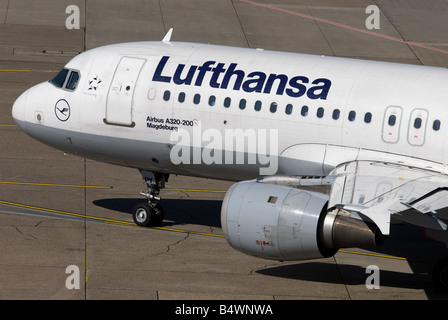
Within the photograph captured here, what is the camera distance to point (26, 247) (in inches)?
1055

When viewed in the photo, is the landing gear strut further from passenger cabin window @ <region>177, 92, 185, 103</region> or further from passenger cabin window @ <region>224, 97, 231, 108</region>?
passenger cabin window @ <region>224, 97, 231, 108</region>

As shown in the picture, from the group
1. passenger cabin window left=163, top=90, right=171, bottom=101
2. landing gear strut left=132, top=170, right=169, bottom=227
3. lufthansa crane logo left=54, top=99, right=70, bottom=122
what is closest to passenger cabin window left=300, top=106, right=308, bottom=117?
passenger cabin window left=163, top=90, right=171, bottom=101

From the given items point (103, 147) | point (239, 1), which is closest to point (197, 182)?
point (103, 147)

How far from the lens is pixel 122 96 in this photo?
27.8 m

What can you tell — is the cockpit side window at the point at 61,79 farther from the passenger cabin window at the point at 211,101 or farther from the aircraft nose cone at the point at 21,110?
the passenger cabin window at the point at 211,101

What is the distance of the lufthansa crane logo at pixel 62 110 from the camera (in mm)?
28609

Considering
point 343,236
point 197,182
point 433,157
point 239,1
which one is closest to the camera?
point 343,236

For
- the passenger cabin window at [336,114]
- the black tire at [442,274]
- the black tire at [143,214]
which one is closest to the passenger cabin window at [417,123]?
the passenger cabin window at [336,114]

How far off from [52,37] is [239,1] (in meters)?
13.3

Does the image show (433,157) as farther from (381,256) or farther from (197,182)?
(197,182)

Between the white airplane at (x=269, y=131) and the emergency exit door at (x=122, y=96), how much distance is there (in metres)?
0.03

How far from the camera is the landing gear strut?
95.5ft

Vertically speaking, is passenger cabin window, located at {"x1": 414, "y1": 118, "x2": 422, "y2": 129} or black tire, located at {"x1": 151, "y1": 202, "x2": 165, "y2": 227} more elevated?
passenger cabin window, located at {"x1": 414, "y1": 118, "x2": 422, "y2": 129}

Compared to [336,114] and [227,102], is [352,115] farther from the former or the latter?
[227,102]
